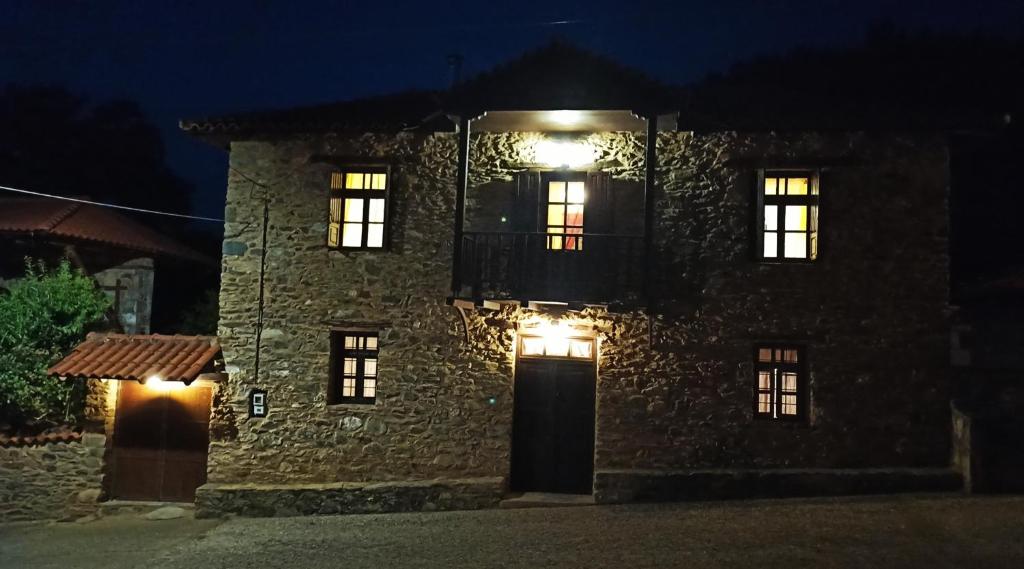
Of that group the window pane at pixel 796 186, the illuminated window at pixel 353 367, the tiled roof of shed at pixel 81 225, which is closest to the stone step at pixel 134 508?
the illuminated window at pixel 353 367

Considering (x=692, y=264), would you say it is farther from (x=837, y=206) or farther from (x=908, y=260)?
(x=908, y=260)

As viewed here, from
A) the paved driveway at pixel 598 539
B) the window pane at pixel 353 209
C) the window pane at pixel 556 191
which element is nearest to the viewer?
the paved driveway at pixel 598 539

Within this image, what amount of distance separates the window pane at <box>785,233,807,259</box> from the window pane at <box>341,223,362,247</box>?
6597 mm

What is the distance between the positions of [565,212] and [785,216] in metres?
3.28

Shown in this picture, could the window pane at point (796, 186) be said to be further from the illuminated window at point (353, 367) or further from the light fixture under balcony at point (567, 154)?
the illuminated window at point (353, 367)

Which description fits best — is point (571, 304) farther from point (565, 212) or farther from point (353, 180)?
point (353, 180)

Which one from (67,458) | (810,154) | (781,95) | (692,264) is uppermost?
(781,95)

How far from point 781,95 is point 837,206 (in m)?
2.64

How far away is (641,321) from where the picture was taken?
34.0ft

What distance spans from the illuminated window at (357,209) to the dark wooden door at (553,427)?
10.6ft

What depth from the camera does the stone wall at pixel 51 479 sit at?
10.7 meters

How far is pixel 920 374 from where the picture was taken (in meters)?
10.0

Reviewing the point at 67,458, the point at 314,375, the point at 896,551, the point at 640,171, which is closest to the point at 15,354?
the point at 67,458

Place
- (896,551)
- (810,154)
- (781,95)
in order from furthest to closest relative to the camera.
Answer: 1. (781,95)
2. (810,154)
3. (896,551)
